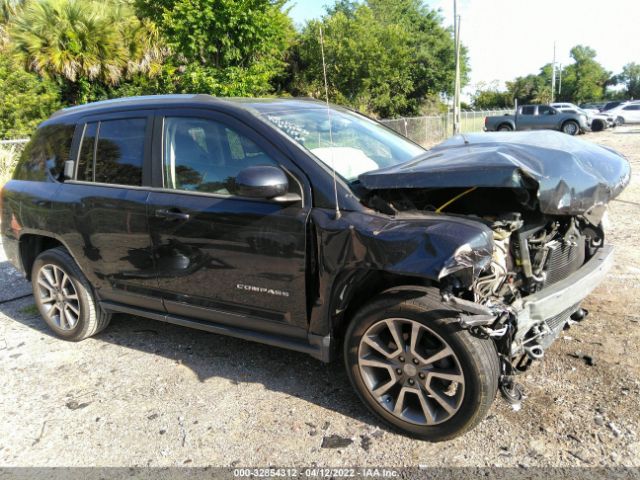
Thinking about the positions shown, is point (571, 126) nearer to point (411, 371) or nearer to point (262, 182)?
point (411, 371)

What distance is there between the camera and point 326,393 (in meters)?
3.43

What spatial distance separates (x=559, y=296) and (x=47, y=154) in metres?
4.09

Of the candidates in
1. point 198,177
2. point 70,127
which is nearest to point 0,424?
point 198,177

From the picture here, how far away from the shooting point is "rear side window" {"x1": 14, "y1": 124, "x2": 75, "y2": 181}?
169 inches

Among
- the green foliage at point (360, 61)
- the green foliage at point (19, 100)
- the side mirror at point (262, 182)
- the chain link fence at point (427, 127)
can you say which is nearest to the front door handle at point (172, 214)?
the side mirror at point (262, 182)

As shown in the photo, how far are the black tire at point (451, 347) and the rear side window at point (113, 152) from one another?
78.4 inches

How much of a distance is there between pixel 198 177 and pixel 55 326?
2.13 meters

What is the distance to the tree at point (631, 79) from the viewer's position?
68188 millimetres

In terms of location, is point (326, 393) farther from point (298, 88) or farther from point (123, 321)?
point (298, 88)

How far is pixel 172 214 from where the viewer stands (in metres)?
3.50

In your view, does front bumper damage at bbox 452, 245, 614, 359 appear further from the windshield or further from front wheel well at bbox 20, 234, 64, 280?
front wheel well at bbox 20, 234, 64, 280

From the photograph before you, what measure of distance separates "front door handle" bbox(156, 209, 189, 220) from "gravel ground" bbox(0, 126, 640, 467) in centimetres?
116

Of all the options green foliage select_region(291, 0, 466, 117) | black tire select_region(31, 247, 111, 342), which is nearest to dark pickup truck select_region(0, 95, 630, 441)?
black tire select_region(31, 247, 111, 342)

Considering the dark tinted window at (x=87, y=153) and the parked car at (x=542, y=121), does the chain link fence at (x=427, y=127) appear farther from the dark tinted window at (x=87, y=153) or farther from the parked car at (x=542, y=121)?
the dark tinted window at (x=87, y=153)
